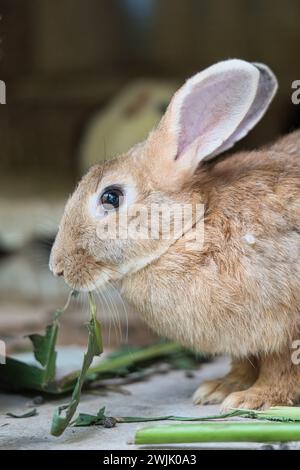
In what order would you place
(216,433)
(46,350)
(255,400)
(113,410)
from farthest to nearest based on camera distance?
(46,350), (113,410), (255,400), (216,433)

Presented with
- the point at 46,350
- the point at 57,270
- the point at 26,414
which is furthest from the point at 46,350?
the point at 57,270

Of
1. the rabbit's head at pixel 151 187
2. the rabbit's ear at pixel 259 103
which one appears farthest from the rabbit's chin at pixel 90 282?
the rabbit's ear at pixel 259 103

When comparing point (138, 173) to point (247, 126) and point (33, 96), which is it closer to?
point (247, 126)

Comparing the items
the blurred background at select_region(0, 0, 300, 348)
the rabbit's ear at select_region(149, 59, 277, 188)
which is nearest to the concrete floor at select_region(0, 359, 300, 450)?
the rabbit's ear at select_region(149, 59, 277, 188)

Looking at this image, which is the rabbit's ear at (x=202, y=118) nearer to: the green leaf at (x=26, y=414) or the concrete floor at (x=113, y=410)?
the concrete floor at (x=113, y=410)

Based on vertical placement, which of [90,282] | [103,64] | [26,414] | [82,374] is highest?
[103,64]

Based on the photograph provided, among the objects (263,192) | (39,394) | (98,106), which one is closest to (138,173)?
(263,192)

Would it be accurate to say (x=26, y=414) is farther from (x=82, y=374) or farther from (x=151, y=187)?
(x=151, y=187)
